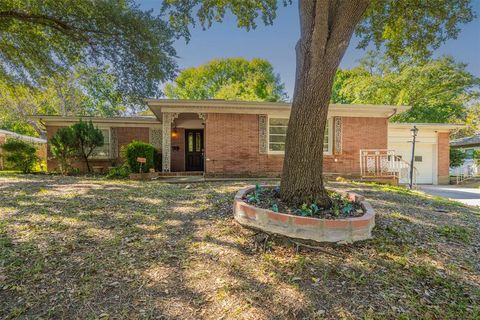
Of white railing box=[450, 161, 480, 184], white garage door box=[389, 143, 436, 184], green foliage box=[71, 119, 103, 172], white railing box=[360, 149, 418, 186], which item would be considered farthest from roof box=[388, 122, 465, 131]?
green foliage box=[71, 119, 103, 172]

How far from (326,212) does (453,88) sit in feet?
69.3

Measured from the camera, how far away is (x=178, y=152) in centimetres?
1137

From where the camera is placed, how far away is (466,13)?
17.7 ft

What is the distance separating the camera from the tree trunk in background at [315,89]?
3.02 meters

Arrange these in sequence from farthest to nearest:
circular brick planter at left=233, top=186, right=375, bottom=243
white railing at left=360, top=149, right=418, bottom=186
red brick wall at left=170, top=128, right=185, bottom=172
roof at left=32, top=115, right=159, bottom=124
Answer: red brick wall at left=170, top=128, right=185, bottom=172
roof at left=32, top=115, right=159, bottom=124
white railing at left=360, top=149, right=418, bottom=186
circular brick planter at left=233, top=186, right=375, bottom=243

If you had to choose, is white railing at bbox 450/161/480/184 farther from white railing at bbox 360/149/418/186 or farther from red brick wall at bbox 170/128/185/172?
red brick wall at bbox 170/128/185/172

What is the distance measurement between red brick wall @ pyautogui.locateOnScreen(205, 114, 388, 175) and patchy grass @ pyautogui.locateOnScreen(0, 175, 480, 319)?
5503 millimetres

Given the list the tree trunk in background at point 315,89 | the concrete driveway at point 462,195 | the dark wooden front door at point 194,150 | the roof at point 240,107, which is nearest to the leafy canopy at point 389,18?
the roof at point 240,107

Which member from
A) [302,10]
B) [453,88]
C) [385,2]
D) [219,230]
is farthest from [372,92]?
[219,230]

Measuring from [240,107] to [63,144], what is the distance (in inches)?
262

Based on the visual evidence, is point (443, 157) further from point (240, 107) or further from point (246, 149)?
point (240, 107)

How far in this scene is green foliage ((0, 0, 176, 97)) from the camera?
6.92 metres

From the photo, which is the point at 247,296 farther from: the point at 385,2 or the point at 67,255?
the point at 385,2

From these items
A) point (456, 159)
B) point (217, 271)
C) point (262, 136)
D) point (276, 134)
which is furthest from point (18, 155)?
point (456, 159)
